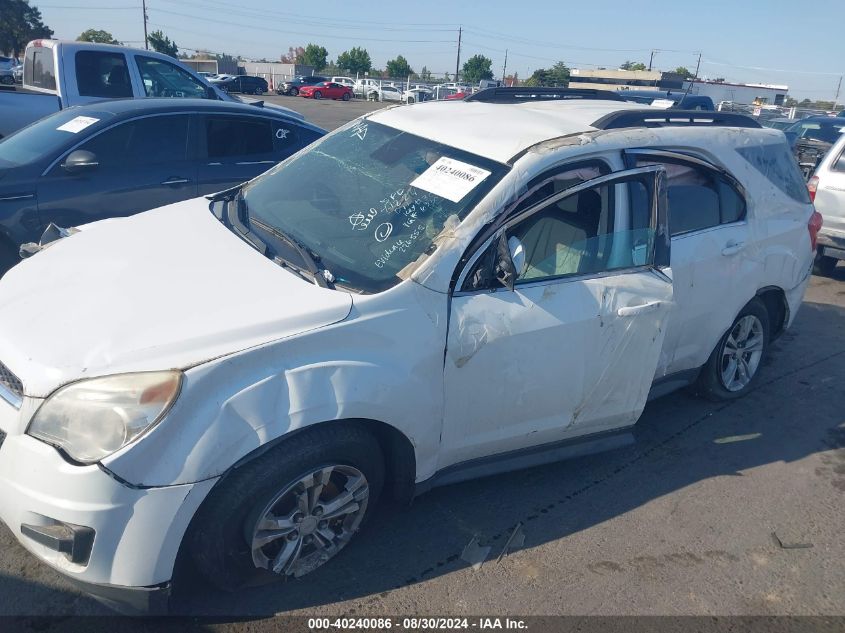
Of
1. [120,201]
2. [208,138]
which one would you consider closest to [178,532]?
[120,201]

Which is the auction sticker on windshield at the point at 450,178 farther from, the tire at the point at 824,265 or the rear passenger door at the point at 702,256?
the tire at the point at 824,265

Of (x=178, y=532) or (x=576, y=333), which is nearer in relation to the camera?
(x=178, y=532)

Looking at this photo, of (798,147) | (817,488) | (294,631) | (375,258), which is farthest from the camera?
(798,147)

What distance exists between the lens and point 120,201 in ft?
18.1

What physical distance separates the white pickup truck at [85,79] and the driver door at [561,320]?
16.2 feet

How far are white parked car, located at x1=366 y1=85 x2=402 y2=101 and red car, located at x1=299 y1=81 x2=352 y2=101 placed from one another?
4.01 m

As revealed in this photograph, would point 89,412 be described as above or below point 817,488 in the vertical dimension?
above

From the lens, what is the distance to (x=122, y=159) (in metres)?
5.64

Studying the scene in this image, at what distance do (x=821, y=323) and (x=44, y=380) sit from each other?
6493mm

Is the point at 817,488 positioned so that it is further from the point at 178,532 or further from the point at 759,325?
the point at 178,532

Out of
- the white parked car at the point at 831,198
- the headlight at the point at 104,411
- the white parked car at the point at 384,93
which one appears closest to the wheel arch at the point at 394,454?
the headlight at the point at 104,411

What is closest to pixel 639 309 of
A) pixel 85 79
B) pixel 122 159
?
pixel 122 159

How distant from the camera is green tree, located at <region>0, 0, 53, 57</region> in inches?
2329

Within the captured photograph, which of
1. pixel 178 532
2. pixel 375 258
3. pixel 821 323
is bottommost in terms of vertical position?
pixel 821 323
